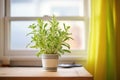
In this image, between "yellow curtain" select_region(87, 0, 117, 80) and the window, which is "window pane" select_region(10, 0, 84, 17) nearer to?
the window

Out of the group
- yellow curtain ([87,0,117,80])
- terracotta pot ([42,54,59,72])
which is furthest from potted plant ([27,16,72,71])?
yellow curtain ([87,0,117,80])

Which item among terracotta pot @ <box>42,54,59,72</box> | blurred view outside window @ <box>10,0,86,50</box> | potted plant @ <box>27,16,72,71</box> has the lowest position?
terracotta pot @ <box>42,54,59,72</box>

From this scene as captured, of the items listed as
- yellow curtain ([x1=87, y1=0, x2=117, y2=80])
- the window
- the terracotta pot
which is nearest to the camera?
the terracotta pot

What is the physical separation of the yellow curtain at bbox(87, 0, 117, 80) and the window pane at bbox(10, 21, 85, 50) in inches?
11.0

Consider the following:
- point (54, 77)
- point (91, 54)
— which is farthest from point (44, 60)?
point (91, 54)

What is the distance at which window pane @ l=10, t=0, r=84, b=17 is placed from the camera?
2529 millimetres

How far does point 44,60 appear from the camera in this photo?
1.77 metres

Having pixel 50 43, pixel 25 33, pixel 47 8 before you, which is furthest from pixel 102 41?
pixel 25 33

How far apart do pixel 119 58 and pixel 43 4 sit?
103cm

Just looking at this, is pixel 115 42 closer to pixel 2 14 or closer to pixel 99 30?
pixel 99 30

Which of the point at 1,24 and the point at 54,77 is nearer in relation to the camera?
the point at 54,77

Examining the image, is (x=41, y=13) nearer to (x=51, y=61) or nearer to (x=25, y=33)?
(x=25, y=33)

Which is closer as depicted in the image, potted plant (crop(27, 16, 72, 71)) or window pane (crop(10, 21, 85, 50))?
potted plant (crop(27, 16, 72, 71))

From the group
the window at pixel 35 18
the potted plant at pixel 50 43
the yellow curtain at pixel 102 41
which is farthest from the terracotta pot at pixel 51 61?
the window at pixel 35 18
